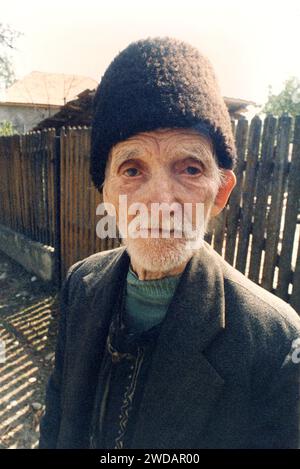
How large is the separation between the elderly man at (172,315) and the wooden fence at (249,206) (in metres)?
1.78

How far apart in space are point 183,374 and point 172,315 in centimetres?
21

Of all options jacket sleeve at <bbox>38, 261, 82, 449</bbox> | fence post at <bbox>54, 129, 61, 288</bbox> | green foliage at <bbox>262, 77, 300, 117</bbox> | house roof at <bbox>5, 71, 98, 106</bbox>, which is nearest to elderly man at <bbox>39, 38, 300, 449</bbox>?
jacket sleeve at <bbox>38, 261, 82, 449</bbox>

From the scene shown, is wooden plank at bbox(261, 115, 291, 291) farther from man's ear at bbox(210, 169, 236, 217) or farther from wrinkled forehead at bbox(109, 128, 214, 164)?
wrinkled forehead at bbox(109, 128, 214, 164)

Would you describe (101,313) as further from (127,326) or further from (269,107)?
(269,107)

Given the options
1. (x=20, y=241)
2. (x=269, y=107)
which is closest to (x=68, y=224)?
(x=20, y=241)

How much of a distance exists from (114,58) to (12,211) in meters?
6.58

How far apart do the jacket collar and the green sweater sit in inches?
4.0

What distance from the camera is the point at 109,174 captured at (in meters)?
1.57

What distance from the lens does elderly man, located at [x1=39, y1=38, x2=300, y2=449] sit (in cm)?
124

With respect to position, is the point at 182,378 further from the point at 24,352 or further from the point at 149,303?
the point at 24,352

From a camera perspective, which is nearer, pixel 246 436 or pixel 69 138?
pixel 246 436

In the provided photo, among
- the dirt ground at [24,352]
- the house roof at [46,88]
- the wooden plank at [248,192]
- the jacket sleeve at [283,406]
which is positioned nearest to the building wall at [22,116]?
the house roof at [46,88]

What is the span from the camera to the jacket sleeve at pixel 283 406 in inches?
47.2

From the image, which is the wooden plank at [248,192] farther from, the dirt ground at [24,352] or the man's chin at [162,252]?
the dirt ground at [24,352]
